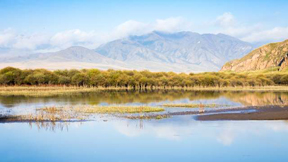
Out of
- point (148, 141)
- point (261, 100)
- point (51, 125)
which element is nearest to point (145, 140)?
→ point (148, 141)

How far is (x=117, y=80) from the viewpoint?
128m

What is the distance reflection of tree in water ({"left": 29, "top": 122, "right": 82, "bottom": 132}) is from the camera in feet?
106

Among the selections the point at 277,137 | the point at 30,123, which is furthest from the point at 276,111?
the point at 30,123

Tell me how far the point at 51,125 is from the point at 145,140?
35.4ft

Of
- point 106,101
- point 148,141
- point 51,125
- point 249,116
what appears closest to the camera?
point 148,141

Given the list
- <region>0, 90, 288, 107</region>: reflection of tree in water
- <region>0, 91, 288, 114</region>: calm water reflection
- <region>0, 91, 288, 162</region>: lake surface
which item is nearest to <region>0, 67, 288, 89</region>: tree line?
<region>0, 90, 288, 107</region>: reflection of tree in water

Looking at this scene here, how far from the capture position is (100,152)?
79.9 feet

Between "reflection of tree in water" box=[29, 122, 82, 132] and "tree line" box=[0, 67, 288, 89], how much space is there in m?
81.3

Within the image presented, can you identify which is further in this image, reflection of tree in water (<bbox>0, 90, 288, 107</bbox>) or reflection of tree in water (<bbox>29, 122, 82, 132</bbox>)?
reflection of tree in water (<bbox>0, 90, 288, 107</bbox>)

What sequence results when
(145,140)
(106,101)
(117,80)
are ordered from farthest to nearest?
(117,80) → (106,101) → (145,140)

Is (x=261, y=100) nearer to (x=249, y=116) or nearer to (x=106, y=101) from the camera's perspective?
(x=249, y=116)

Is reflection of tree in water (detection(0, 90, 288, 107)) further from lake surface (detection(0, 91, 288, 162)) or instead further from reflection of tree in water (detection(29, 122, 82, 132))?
lake surface (detection(0, 91, 288, 162))

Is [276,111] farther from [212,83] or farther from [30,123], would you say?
[212,83]

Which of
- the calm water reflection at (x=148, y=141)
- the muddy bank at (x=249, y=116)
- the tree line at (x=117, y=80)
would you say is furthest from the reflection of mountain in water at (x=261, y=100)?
the tree line at (x=117, y=80)
